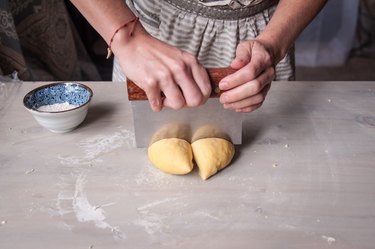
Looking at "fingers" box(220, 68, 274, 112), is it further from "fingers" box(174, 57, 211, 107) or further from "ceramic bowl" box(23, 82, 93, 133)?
"ceramic bowl" box(23, 82, 93, 133)

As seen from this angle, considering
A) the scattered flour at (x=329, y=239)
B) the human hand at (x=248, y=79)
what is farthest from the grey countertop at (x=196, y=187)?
the human hand at (x=248, y=79)

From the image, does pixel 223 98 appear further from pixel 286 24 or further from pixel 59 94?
pixel 59 94

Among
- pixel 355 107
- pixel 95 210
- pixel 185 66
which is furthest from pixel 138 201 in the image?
pixel 355 107

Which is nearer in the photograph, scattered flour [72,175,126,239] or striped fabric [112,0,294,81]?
scattered flour [72,175,126,239]

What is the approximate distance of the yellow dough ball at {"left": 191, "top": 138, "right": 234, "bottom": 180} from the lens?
648 mm

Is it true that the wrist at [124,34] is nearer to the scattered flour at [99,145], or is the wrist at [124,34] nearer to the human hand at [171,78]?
the human hand at [171,78]

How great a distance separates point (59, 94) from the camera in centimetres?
80

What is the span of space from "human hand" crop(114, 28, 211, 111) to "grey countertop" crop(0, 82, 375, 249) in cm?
13

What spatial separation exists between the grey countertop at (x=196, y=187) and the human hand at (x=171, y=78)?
0.13 m

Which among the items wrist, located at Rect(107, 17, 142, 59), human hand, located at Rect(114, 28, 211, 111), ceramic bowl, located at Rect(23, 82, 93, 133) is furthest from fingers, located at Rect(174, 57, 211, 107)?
ceramic bowl, located at Rect(23, 82, 93, 133)

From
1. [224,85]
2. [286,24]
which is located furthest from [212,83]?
[286,24]

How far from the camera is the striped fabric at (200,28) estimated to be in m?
0.89

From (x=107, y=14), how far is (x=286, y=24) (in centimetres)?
34

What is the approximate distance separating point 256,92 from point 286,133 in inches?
6.1
